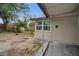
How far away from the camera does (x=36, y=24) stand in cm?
426

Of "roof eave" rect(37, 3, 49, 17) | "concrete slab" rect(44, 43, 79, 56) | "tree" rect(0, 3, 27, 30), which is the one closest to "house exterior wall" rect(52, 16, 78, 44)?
"concrete slab" rect(44, 43, 79, 56)

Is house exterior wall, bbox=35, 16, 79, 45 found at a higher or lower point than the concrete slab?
higher

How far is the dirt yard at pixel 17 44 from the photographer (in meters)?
4.16

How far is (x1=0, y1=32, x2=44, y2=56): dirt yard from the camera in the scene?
4160 millimetres

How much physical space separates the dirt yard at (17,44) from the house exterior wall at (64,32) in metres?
0.21

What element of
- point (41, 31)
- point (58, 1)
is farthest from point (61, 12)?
point (41, 31)

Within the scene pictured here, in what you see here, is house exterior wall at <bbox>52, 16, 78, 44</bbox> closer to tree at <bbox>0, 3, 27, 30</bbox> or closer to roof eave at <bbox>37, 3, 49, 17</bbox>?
roof eave at <bbox>37, 3, 49, 17</bbox>

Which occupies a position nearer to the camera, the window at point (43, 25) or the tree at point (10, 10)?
the tree at point (10, 10)

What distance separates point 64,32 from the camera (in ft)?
13.9

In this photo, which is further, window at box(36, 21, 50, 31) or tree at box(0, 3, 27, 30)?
window at box(36, 21, 50, 31)

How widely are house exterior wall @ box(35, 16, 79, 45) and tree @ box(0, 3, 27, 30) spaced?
2.08 feet

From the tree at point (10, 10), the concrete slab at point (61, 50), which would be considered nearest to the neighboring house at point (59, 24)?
the concrete slab at point (61, 50)

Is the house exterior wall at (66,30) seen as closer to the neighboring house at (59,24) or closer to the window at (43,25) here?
the neighboring house at (59,24)

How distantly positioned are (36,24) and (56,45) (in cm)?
67
